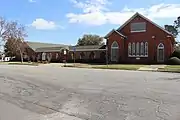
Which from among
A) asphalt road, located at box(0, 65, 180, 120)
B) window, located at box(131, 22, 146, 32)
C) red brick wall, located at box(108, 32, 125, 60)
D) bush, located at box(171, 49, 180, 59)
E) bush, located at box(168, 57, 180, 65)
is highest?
window, located at box(131, 22, 146, 32)

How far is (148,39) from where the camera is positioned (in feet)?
182

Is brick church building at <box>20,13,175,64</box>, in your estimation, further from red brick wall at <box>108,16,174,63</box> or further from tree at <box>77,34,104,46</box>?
tree at <box>77,34,104,46</box>

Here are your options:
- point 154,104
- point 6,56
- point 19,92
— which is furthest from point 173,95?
point 6,56

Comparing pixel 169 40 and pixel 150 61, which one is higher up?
pixel 169 40

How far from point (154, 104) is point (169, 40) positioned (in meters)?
44.6

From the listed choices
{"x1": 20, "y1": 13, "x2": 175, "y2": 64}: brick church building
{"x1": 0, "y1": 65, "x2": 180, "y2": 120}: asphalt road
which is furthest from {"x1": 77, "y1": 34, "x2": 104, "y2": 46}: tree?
{"x1": 0, "y1": 65, "x2": 180, "y2": 120}: asphalt road

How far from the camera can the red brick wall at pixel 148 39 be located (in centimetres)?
5362

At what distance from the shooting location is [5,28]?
256 feet

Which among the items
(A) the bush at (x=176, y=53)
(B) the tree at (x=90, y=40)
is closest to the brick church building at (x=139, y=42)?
(A) the bush at (x=176, y=53)

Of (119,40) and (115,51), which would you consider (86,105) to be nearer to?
(119,40)

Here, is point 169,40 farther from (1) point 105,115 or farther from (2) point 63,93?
(1) point 105,115

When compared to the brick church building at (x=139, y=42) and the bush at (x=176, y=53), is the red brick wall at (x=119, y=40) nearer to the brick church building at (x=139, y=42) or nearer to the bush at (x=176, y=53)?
the brick church building at (x=139, y=42)

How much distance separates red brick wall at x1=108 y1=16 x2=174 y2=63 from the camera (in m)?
53.6

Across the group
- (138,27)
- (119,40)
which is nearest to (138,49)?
(119,40)
